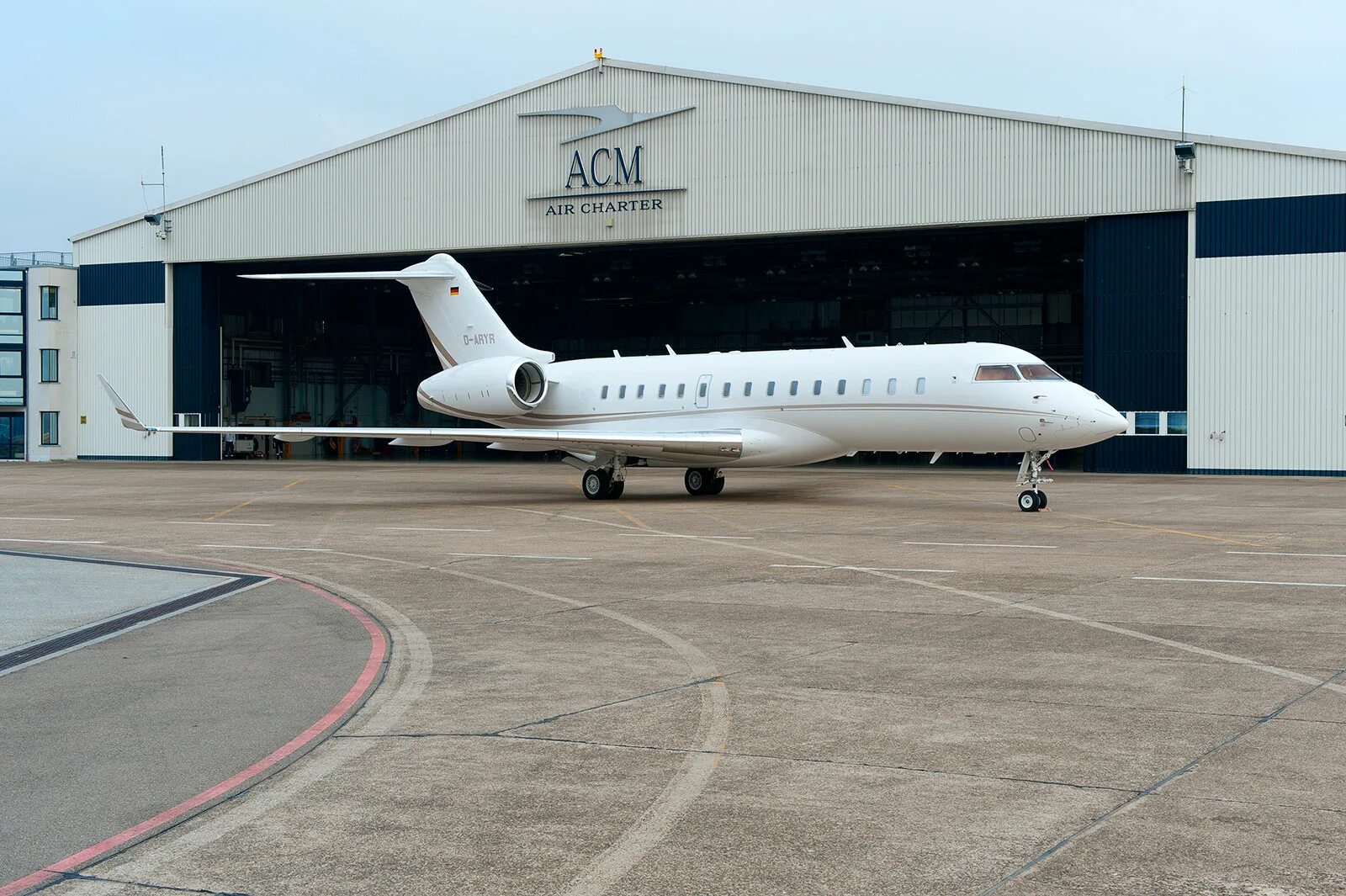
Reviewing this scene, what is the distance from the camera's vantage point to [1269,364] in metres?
35.5

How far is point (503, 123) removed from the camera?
44000mm

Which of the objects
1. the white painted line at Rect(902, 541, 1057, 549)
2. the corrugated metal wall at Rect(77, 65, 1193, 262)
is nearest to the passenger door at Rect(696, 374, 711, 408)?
the white painted line at Rect(902, 541, 1057, 549)

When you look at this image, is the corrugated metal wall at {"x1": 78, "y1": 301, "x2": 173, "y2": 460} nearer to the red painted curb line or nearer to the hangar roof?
the hangar roof

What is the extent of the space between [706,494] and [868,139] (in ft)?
52.3

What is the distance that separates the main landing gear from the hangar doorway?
21.8 m

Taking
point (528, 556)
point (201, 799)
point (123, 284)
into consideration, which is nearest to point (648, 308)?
point (123, 284)

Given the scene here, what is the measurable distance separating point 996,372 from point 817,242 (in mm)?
23967

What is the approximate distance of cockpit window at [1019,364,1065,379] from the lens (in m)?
22.5

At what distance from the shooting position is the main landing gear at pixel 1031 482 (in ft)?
73.8

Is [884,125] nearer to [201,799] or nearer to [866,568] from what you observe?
[866,568]

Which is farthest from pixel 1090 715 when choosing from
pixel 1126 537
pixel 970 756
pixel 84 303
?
pixel 84 303

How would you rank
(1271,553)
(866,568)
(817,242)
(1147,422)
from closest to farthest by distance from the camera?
(866,568) < (1271,553) < (1147,422) < (817,242)

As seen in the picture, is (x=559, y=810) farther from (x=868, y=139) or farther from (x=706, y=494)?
(x=868, y=139)

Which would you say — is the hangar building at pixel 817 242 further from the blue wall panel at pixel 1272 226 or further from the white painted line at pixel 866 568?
the white painted line at pixel 866 568
